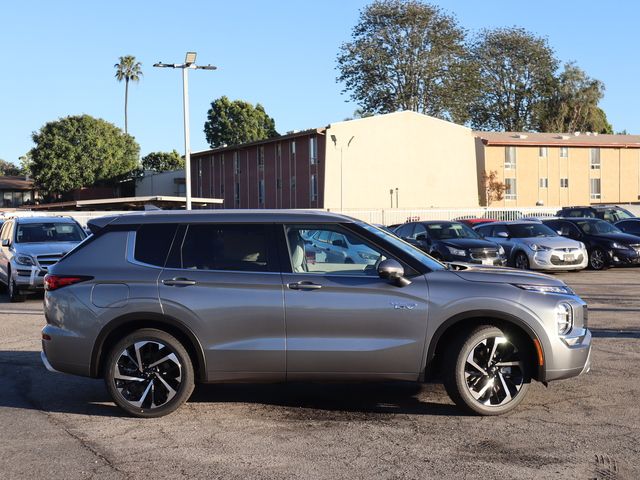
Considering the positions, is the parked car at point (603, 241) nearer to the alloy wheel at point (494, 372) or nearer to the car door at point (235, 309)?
the alloy wheel at point (494, 372)

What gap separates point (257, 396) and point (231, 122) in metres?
93.0

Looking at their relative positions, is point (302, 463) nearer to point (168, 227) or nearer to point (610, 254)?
point (168, 227)

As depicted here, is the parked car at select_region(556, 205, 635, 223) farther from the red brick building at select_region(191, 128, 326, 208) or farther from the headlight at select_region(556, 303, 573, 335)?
the headlight at select_region(556, 303, 573, 335)

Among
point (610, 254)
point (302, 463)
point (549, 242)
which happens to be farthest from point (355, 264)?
point (610, 254)

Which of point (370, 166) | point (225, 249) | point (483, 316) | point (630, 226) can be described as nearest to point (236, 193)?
point (370, 166)

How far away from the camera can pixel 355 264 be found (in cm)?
673

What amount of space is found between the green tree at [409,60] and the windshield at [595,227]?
42.1 meters

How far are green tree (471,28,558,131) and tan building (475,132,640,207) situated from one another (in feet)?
45.3

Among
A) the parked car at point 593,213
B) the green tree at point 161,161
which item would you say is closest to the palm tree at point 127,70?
the green tree at point 161,161

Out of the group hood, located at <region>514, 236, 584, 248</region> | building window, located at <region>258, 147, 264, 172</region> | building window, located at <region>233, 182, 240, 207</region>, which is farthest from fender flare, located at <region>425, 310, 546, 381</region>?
building window, located at <region>233, 182, 240, 207</region>

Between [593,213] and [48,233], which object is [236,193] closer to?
[593,213]

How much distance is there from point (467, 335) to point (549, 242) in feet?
52.8

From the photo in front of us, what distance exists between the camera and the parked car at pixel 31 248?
16641 millimetres

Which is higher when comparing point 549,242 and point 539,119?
point 539,119
